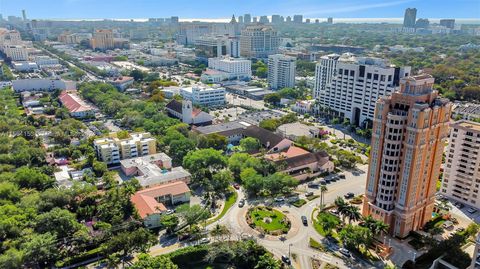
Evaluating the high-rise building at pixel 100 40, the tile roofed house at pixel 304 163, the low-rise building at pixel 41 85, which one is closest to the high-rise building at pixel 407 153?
the tile roofed house at pixel 304 163

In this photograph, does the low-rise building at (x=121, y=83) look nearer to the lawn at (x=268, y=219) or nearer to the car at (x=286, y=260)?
the lawn at (x=268, y=219)

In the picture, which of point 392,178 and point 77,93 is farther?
point 77,93

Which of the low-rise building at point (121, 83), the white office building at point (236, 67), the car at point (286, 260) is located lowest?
the car at point (286, 260)

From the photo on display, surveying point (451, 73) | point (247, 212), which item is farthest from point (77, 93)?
point (451, 73)

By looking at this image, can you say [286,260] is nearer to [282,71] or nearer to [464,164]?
[464,164]

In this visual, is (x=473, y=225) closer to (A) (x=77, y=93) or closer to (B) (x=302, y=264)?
(B) (x=302, y=264)

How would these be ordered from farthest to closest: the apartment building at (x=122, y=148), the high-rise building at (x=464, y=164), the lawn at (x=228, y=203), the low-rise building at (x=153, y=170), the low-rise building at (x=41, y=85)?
the low-rise building at (x=41, y=85)
the apartment building at (x=122, y=148)
the low-rise building at (x=153, y=170)
the high-rise building at (x=464, y=164)
the lawn at (x=228, y=203)

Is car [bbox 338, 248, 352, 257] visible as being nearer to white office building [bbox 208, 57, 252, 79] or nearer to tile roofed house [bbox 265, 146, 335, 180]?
tile roofed house [bbox 265, 146, 335, 180]

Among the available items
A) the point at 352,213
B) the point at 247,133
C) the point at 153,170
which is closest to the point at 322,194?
the point at 352,213
